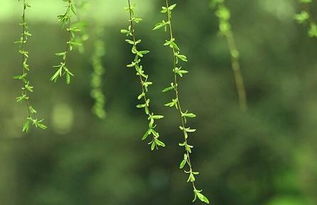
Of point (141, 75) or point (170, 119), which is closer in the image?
point (141, 75)

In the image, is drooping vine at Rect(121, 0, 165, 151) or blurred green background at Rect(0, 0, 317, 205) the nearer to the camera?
drooping vine at Rect(121, 0, 165, 151)

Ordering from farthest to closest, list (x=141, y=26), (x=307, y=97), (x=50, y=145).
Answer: (x=50, y=145), (x=141, y=26), (x=307, y=97)

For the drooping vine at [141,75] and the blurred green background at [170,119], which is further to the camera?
the blurred green background at [170,119]

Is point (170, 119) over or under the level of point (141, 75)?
under

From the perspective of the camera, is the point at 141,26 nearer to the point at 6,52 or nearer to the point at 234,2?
the point at 234,2

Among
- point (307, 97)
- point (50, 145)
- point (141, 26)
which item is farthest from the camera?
point (50, 145)

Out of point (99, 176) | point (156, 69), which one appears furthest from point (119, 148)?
point (156, 69)

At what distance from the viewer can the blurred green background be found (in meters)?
4.95

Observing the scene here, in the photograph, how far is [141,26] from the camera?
525 cm

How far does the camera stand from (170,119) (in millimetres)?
5168

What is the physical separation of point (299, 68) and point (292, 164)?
0.74 metres

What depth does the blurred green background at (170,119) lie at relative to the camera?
4953 millimetres

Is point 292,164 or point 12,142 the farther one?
point 12,142

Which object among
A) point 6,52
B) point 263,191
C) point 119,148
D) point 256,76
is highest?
point 6,52
